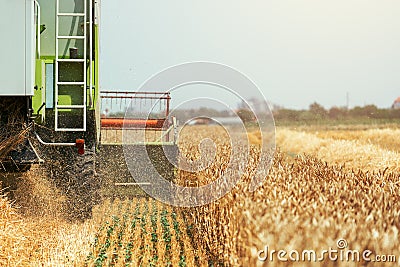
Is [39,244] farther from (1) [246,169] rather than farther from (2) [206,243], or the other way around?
(1) [246,169]

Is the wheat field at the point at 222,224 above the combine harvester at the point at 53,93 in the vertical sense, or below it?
below

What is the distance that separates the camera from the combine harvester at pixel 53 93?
7047 mm

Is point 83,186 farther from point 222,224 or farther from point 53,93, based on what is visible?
point 222,224

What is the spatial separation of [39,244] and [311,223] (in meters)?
3.73

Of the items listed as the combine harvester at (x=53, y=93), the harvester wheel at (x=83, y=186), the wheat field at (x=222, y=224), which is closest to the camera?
the wheat field at (x=222, y=224)

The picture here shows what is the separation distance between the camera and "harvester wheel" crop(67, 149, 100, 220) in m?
8.00

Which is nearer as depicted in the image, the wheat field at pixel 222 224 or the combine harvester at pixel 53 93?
the wheat field at pixel 222 224

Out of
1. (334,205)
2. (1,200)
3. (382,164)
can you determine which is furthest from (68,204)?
(382,164)

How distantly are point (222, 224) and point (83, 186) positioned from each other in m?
2.67

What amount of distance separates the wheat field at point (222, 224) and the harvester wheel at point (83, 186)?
0.17 metres

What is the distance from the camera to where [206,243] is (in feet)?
23.1

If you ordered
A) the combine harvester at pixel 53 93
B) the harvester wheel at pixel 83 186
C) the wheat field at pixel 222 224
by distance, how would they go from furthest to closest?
1. the harvester wheel at pixel 83 186
2. the combine harvester at pixel 53 93
3. the wheat field at pixel 222 224

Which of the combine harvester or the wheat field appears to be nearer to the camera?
the wheat field

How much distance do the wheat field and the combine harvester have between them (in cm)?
40
